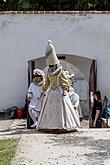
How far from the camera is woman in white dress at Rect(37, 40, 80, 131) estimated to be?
10266 mm

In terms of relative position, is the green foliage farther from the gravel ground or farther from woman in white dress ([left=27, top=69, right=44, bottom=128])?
the gravel ground

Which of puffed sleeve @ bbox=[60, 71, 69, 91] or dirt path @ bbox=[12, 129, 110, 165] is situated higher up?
puffed sleeve @ bbox=[60, 71, 69, 91]

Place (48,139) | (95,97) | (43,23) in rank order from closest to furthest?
(48,139) → (95,97) → (43,23)

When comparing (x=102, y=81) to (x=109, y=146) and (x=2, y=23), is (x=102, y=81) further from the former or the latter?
(x=109, y=146)

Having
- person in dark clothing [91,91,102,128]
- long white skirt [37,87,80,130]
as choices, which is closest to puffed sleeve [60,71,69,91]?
long white skirt [37,87,80,130]

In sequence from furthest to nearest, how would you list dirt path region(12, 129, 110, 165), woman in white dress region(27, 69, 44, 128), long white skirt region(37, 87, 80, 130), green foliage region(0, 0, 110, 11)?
green foliage region(0, 0, 110, 11) < woman in white dress region(27, 69, 44, 128) < long white skirt region(37, 87, 80, 130) < dirt path region(12, 129, 110, 165)

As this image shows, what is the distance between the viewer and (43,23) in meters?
16.7

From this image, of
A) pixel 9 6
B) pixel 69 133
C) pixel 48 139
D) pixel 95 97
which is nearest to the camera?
pixel 48 139

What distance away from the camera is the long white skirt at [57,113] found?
33.7 feet

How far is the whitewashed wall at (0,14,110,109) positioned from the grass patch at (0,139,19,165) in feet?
24.5

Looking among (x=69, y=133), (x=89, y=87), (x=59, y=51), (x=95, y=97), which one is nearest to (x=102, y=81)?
(x=89, y=87)

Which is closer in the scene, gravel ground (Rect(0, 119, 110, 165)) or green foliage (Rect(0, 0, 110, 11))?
gravel ground (Rect(0, 119, 110, 165))

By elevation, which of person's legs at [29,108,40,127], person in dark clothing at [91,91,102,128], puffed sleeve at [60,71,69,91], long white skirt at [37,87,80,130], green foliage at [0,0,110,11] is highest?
green foliage at [0,0,110,11]

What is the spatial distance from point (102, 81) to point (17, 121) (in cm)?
320
